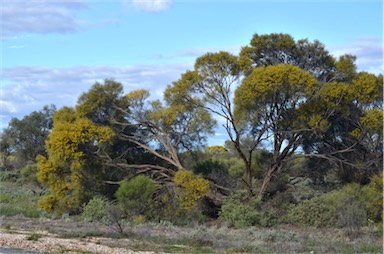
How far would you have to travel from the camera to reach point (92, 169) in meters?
32.4

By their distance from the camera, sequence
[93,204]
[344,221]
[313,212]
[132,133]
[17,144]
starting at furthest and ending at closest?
1. [17,144]
2. [132,133]
3. [93,204]
4. [313,212]
5. [344,221]

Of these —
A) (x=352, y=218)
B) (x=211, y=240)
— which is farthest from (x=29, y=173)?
(x=352, y=218)

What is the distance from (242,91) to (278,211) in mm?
6454

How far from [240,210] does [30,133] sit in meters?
30.8

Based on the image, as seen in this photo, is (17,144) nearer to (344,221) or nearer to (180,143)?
(180,143)

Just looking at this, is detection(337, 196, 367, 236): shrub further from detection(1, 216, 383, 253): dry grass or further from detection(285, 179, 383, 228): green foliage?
detection(285, 179, 383, 228): green foliage

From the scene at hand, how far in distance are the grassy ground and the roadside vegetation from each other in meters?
0.34

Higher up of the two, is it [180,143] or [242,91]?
[242,91]

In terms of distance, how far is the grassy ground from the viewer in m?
18.8

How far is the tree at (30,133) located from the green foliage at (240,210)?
91.4ft

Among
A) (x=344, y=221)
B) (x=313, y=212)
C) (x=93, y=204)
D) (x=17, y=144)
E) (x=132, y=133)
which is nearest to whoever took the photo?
(x=344, y=221)

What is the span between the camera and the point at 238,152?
31.5 meters

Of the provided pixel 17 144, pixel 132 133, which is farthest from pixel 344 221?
pixel 17 144

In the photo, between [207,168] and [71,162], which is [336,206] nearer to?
[207,168]
